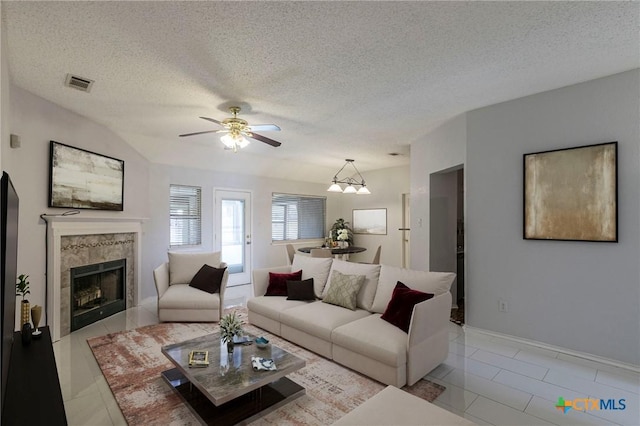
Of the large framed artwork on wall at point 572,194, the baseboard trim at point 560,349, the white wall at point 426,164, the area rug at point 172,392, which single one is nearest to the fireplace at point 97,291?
the area rug at point 172,392

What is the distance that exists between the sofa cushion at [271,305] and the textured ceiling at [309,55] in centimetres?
231

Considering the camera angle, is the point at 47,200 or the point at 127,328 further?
the point at 127,328

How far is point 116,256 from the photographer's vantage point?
4605 millimetres

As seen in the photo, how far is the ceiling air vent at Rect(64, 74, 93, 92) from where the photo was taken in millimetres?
2940

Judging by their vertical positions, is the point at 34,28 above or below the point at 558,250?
above

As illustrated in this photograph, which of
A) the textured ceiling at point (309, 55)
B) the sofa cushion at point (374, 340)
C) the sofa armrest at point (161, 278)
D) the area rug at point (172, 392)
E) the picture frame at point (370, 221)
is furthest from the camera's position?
the picture frame at point (370, 221)

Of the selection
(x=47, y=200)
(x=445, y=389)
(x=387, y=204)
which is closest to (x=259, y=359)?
(x=445, y=389)

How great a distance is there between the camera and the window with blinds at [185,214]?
19.2ft

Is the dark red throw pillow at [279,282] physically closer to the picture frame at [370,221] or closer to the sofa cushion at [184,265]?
the sofa cushion at [184,265]

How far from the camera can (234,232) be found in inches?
266

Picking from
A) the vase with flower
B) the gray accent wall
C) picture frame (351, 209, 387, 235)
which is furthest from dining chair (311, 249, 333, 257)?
the gray accent wall

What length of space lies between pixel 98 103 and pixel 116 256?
85.9 inches

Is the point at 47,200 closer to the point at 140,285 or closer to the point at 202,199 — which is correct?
the point at 140,285

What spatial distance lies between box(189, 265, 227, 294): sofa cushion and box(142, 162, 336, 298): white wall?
4.57ft
